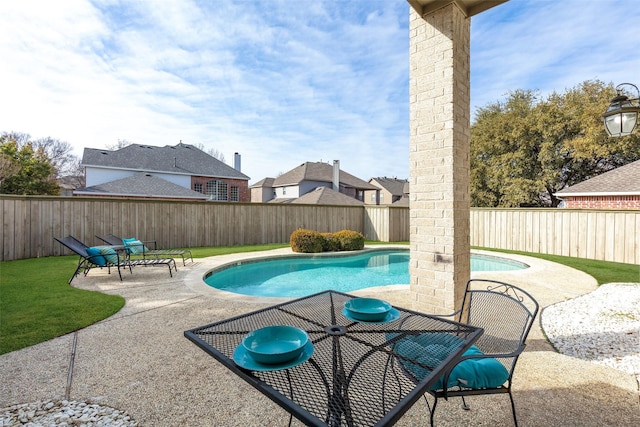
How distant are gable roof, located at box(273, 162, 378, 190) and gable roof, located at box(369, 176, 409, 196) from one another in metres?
4.46

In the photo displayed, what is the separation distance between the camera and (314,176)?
2970cm

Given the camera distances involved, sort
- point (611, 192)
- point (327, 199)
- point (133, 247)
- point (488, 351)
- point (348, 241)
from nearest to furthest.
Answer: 1. point (488, 351)
2. point (133, 247)
3. point (348, 241)
4. point (611, 192)
5. point (327, 199)

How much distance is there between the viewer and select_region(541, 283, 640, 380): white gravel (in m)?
2.96

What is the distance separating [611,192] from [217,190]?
22952 millimetres

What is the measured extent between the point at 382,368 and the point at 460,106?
2.71 meters

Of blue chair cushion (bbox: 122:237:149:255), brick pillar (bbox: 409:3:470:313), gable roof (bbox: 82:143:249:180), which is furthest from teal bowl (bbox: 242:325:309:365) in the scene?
gable roof (bbox: 82:143:249:180)

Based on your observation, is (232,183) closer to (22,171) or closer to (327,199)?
(327,199)

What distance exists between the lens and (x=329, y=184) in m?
31.0

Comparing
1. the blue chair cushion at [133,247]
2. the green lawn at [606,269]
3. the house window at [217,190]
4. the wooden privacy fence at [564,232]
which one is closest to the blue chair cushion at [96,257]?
the blue chair cushion at [133,247]

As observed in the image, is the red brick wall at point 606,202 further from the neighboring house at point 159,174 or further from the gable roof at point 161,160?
the gable roof at point 161,160

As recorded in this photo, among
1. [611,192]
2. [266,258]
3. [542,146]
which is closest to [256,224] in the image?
[266,258]

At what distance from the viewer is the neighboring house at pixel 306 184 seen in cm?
2916

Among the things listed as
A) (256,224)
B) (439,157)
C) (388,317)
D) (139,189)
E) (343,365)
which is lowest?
(343,365)

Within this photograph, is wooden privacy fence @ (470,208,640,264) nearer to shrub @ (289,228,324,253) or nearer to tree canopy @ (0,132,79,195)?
shrub @ (289,228,324,253)
